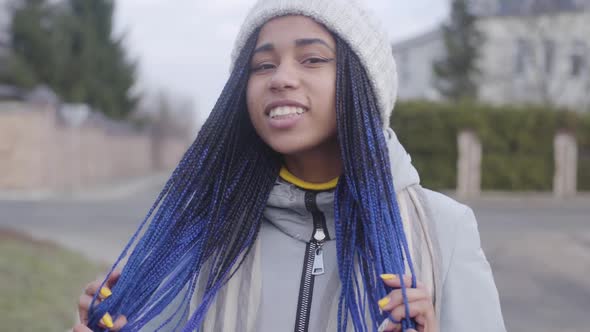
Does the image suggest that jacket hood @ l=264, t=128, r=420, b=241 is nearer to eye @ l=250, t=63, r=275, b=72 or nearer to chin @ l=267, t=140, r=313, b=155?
chin @ l=267, t=140, r=313, b=155

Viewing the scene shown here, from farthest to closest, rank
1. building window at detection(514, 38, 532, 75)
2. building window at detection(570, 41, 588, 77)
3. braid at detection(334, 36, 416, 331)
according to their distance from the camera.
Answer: building window at detection(514, 38, 532, 75) → building window at detection(570, 41, 588, 77) → braid at detection(334, 36, 416, 331)

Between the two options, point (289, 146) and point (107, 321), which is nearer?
point (107, 321)

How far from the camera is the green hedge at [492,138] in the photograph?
17953 millimetres

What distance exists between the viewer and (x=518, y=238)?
9906 millimetres

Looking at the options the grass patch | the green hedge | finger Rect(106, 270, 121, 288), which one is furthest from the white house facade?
finger Rect(106, 270, 121, 288)

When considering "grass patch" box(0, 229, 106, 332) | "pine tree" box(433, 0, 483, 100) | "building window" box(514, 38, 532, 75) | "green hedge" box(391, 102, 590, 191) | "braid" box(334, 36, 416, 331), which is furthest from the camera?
"building window" box(514, 38, 532, 75)

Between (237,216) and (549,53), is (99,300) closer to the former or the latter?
(237,216)

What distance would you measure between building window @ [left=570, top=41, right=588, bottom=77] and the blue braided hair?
29.4 meters

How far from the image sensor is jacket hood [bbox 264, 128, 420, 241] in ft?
5.03

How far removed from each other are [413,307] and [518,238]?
928 centimetres

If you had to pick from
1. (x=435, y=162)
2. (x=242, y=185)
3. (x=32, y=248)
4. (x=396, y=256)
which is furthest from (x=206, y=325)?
(x=435, y=162)

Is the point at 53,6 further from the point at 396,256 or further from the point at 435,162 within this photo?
the point at 396,256

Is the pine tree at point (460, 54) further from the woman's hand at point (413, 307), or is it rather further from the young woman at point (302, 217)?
the woman's hand at point (413, 307)

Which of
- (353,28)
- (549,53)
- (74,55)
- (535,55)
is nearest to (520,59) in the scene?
(549,53)
